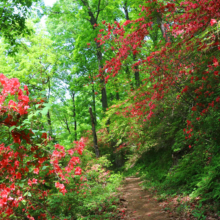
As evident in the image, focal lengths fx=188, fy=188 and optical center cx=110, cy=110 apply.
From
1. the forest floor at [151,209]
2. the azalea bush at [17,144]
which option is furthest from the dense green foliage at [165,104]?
the forest floor at [151,209]

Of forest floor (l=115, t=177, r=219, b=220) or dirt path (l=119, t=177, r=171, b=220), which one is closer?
forest floor (l=115, t=177, r=219, b=220)

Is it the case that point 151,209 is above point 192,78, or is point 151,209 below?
below

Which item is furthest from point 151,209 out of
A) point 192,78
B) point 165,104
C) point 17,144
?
point 17,144

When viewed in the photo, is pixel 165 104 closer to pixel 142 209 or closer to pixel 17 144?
pixel 142 209

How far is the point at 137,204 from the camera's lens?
6707 mm

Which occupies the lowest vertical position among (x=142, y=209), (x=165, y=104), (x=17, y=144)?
(x=142, y=209)

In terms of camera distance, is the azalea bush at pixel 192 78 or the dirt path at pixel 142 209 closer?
the azalea bush at pixel 192 78

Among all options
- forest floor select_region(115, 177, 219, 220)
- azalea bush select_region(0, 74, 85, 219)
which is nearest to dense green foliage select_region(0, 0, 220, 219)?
azalea bush select_region(0, 74, 85, 219)

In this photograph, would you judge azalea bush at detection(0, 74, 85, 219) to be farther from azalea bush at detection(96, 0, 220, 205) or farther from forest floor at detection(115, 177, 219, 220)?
forest floor at detection(115, 177, 219, 220)

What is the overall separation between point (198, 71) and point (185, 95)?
691 millimetres

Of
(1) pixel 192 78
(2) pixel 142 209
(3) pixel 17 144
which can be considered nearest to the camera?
(3) pixel 17 144

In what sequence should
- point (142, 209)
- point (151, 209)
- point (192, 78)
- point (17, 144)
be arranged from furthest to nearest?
point (142, 209), point (151, 209), point (192, 78), point (17, 144)

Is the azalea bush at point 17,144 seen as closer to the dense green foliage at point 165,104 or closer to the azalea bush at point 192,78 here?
the dense green foliage at point 165,104

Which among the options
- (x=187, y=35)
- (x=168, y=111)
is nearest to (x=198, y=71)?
(x=187, y=35)
